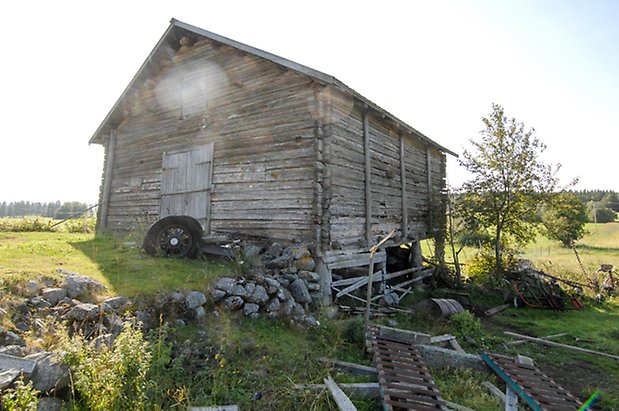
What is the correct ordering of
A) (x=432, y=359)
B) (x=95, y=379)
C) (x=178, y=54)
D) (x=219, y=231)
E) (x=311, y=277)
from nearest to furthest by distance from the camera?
(x=95, y=379), (x=432, y=359), (x=311, y=277), (x=219, y=231), (x=178, y=54)

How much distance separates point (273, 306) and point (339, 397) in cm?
262

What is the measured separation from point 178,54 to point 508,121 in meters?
13.1

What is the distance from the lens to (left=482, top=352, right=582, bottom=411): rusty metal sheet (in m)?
4.43

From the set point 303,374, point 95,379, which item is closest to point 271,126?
point 303,374

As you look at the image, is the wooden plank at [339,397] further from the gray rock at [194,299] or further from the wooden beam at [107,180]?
the wooden beam at [107,180]

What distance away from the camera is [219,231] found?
34.6 feet

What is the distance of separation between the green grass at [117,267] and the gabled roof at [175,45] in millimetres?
5232

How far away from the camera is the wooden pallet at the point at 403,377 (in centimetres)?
413

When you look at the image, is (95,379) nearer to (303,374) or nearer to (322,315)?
(303,374)

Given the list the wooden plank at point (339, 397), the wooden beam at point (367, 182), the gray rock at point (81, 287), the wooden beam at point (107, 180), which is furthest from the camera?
the wooden beam at point (107, 180)

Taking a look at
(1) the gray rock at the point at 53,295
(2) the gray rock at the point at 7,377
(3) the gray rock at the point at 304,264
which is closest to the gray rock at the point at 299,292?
(3) the gray rock at the point at 304,264

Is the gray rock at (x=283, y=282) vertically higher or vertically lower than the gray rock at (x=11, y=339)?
higher

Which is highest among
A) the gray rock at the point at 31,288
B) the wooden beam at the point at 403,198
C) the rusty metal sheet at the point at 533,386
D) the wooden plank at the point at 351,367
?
the wooden beam at the point at 403,198

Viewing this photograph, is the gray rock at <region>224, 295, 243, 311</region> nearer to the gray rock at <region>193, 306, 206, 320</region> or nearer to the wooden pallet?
the gray rock at <region>193, 306, 206, 320</region>
